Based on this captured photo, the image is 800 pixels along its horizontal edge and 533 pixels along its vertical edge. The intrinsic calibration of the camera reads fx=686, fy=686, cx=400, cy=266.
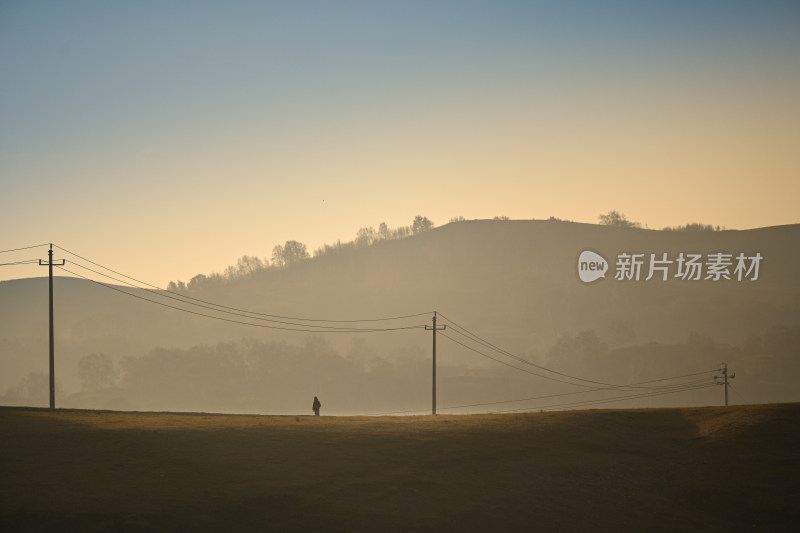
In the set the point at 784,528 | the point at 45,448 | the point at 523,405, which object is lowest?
the point at 523,405

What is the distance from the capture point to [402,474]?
3359cm

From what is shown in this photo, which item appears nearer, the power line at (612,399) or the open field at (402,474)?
the open field at (402,474)

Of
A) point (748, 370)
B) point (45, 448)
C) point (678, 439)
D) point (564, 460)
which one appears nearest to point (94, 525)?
point (45, 448)

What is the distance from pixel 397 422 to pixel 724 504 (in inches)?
862

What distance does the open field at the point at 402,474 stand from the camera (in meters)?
27.7

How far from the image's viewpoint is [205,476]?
31.6 meters

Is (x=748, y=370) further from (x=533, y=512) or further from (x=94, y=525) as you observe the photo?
(x=94, y=525)

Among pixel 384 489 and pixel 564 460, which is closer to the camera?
pixel 384 489

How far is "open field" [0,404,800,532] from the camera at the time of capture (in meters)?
27.7

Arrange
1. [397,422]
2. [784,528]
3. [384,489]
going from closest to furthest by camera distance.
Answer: [784,528] → [384,489] → [397,422]

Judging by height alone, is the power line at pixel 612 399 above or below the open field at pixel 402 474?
below

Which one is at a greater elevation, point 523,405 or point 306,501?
point 306,501

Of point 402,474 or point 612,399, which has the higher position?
point 402,474

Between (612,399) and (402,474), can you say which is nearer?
(402,474)
